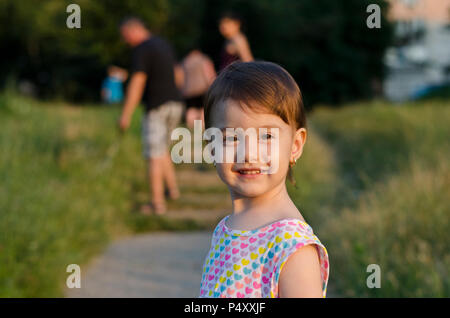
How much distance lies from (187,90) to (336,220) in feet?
14.9

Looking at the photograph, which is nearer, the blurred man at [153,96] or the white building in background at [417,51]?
the blurred man at [153,96]

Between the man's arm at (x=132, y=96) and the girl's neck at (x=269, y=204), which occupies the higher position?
the man's arm at (x=132, y=96)

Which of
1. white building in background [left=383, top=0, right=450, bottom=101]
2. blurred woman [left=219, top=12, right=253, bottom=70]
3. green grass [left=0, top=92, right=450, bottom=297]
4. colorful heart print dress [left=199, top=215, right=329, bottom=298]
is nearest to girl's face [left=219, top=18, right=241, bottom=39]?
blurred woman [left=219, top=12, right=253, bottom=70]

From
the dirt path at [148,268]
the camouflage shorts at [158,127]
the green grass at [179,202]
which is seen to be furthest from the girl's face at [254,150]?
the camouflage shorts at [158,127]

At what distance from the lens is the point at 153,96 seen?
6777mm

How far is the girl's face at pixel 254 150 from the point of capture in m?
1.81

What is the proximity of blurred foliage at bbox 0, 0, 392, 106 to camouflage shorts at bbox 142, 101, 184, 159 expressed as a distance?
11.3 meters

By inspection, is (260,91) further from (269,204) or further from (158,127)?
(158,127)

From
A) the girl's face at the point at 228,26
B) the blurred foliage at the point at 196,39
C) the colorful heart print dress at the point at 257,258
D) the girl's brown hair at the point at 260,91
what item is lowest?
the colorful heart print dress at the point at 257,258

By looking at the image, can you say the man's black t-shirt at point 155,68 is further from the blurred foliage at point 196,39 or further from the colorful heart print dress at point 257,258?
the blurred foliage at point 196,39

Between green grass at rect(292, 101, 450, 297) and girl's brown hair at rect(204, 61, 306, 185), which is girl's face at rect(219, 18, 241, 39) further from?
girl's brown hair at rect(204, 61, 306, 185)

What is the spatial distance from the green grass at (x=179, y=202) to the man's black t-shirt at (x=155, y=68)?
1.13m

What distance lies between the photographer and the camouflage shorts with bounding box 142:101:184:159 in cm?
665

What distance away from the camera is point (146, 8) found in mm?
20812
